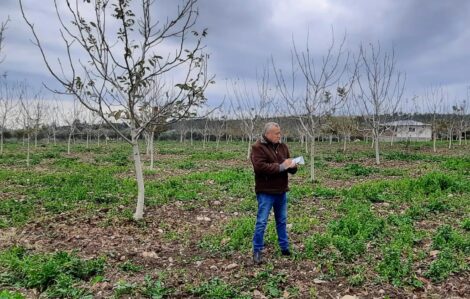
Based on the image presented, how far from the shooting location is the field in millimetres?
4414

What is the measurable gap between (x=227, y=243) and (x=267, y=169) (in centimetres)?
163

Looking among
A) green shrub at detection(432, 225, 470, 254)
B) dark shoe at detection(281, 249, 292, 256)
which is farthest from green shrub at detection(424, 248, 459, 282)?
dark shoe at detection(281, 249, 292, 256)

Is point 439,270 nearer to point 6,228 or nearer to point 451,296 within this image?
point 451,296

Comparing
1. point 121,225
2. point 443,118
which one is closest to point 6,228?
point 121,225

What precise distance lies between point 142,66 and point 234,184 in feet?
15.3

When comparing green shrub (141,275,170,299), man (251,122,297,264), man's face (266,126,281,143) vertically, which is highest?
man's face (266,126,281,143)

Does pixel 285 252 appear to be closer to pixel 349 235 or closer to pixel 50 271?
pixel 349 235

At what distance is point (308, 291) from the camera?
4.32 meters

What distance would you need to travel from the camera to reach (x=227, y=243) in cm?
593

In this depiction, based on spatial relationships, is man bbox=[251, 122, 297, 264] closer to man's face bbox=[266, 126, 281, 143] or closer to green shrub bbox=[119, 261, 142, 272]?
man's face bbox=[266, 126, 281, 143]

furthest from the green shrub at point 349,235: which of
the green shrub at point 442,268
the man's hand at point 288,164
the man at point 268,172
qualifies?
the man's hand at point 288,164

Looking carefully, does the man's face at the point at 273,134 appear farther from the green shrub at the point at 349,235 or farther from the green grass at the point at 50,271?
the green grass at the point at 50,271

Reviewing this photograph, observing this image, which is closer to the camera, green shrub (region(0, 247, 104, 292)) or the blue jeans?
green shrub (region(0, 247, 104, 292))

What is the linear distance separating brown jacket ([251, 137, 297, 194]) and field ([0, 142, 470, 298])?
3.27 feet
